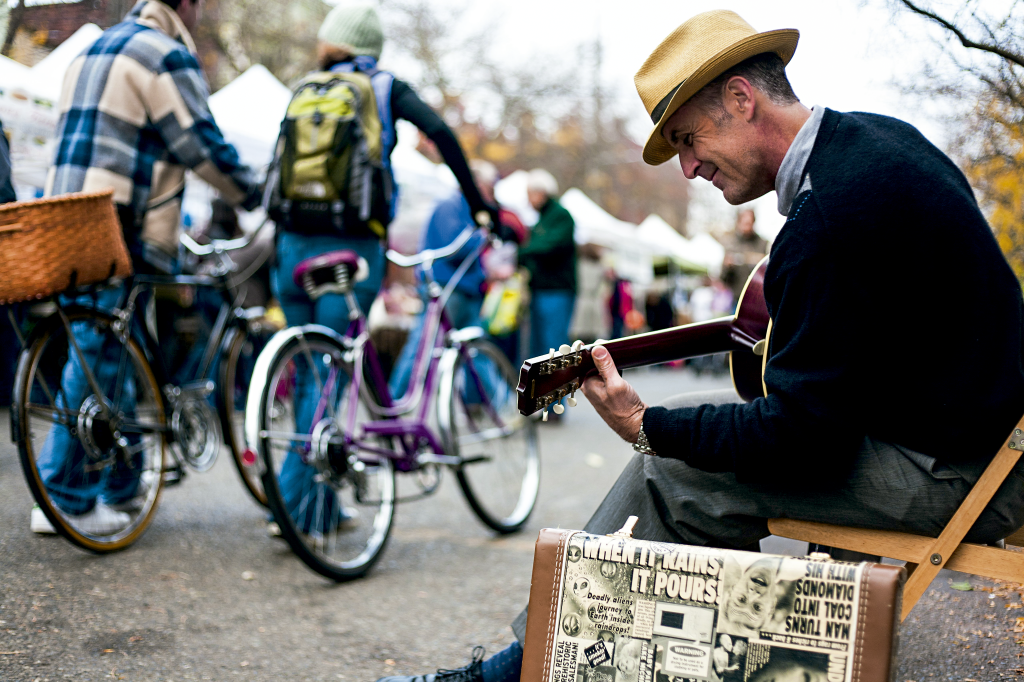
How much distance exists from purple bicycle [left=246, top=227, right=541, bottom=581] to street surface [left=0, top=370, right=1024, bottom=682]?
0.61ft

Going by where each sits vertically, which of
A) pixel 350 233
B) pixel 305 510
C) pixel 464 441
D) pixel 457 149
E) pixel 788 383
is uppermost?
pixel 457 149

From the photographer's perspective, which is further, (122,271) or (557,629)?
(122,271)

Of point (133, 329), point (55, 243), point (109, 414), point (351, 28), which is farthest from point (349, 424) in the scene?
point (351, 28)

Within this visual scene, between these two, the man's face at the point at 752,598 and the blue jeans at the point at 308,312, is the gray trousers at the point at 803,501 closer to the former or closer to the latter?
the man's face at the point at 752,598

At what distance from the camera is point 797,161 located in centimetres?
167

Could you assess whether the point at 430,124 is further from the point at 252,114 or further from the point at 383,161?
the point at 252,114

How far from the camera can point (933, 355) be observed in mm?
1586

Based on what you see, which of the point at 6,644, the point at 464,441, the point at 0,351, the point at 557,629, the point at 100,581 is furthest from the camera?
the point at 0,351

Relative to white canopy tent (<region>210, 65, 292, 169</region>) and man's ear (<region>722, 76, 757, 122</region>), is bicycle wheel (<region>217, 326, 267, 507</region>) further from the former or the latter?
white canopy tent (<region>210, 65, 292, 169</region>)

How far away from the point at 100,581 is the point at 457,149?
2144 millimetres

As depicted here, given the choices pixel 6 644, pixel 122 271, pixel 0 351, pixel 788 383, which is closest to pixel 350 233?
pixel 122 271

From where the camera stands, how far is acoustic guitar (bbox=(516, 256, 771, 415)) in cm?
176

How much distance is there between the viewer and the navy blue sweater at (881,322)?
5.00 feet

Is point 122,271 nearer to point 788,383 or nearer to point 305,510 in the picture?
point 305,510
